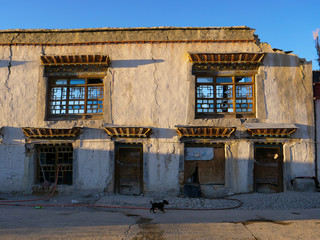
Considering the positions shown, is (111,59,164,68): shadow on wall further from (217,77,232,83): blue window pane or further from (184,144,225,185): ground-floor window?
(184,144,225,185): ground-floor window

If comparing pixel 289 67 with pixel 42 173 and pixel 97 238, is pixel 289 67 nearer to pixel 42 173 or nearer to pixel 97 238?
pixel 97 238

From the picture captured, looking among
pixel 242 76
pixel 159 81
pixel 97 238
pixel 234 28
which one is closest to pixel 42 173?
pixel 159 81

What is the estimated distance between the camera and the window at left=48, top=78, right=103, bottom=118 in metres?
10.3

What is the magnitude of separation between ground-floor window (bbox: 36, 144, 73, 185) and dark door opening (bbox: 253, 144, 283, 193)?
700 centimetres

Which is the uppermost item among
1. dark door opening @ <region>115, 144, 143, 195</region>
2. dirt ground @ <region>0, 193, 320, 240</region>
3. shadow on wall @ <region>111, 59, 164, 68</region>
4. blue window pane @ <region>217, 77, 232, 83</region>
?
shadow on wall @ <region>111, 59, 164, 68</region>

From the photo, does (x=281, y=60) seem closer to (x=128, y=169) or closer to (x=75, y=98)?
(x=128, y=169)

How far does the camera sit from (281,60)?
390 inches

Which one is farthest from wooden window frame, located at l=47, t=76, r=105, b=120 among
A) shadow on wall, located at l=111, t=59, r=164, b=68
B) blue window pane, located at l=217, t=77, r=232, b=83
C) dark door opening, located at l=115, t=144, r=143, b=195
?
blue window pane, located at l=217, t=77, r=232, b=83

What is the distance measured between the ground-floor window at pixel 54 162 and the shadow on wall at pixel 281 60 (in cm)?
813

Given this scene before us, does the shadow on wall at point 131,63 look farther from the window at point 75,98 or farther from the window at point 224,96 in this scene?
the window at point 224,96

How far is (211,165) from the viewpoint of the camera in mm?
9891

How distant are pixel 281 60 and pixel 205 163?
478 centimetres

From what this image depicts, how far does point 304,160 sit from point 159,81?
19.6 feet

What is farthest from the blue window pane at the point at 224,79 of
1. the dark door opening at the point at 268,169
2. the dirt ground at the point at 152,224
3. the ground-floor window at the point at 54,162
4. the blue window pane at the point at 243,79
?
the ground-floor window at the point at 54,162
